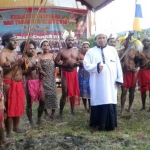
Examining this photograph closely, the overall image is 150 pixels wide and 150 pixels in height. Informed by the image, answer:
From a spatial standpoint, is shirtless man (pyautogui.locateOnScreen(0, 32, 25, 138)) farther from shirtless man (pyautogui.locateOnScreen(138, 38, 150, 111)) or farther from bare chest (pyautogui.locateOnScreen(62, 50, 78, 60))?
shirtless man (pyautogui.locateOnScreen(138, 38, 150, 111))

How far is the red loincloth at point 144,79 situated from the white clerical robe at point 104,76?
1.67 m

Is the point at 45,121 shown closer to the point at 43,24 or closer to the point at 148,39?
the point at 148,39

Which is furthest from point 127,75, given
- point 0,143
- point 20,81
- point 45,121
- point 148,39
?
point 0,143

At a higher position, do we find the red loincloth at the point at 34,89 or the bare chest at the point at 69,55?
the bare chest at the point at 69,55

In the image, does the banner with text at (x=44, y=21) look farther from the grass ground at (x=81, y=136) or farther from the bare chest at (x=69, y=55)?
the grass ground at (x=81, y=136)

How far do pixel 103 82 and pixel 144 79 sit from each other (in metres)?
1.99

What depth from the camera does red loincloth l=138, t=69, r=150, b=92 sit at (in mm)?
7223

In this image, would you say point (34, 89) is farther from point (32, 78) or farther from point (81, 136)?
point (81, 136)

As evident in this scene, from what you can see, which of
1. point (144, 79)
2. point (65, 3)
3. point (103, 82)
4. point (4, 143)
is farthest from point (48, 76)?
point (65, 3)

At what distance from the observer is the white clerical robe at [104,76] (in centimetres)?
559

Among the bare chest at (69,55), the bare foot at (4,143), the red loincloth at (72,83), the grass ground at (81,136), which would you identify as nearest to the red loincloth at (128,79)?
the grass ground at (81,136)

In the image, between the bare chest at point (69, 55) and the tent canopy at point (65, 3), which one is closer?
the bare chest at point (69, 55)

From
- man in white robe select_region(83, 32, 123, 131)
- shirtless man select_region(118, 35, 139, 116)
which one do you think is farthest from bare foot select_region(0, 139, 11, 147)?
shirtless man select_region(118, 35, 139, 116)

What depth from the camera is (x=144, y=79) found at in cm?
727
